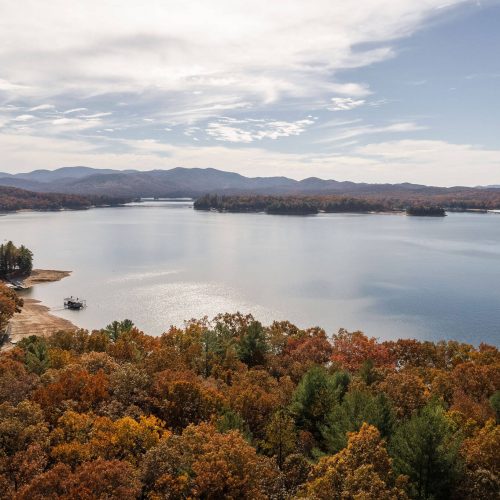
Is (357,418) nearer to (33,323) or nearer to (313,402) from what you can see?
(313,402)

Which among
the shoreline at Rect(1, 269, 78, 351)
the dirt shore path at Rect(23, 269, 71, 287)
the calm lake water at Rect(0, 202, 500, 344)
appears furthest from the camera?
the dirt shore path at Rect(23, 269, 71, 287)

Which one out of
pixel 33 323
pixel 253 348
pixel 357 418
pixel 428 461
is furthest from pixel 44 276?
pixel 428 461

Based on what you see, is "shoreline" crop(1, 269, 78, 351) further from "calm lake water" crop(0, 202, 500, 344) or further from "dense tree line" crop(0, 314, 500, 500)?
"dense tree line" crop(0, 314, 500, 500)

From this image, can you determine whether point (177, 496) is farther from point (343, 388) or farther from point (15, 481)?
point (343, 388)

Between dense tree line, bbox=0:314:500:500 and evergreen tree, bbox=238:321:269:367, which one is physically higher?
dense tree line, bbox=0:314:500:500

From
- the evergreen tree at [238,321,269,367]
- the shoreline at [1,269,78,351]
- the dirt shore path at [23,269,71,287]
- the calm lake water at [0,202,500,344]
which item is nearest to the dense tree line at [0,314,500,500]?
the evergreen tree at [238,321,269,367]

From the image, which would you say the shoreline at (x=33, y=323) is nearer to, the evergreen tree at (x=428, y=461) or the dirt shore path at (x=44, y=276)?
the dirt shore path at (x=44, y=276)
